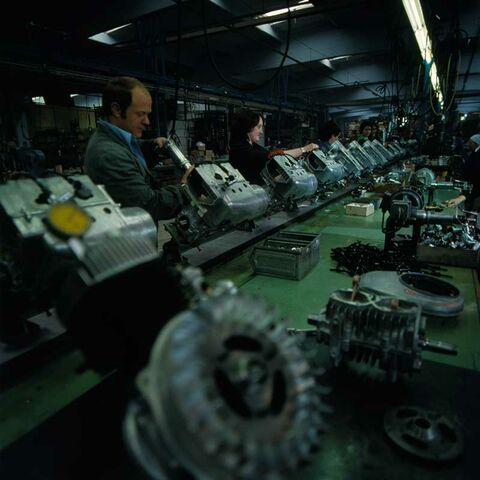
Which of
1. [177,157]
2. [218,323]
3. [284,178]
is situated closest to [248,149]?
[284,178]

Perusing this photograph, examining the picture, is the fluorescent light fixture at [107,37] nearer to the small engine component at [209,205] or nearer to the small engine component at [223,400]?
the small engine component at [209,205]

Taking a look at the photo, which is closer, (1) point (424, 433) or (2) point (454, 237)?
(1) point (424, 433)

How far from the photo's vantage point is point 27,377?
4.27ft

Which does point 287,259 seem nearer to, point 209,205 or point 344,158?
point 209,205

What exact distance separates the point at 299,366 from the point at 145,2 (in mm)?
5140

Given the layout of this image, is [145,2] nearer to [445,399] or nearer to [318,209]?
[318,209]

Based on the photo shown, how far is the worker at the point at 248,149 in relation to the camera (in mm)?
2916

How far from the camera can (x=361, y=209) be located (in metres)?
3.54

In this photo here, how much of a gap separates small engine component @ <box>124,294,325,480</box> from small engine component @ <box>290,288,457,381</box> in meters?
0.51

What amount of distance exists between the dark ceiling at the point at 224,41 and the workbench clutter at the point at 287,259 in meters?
1.26

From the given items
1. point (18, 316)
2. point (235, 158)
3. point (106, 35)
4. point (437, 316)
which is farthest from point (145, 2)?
point (437, 316)

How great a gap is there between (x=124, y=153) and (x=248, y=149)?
4.86 feet

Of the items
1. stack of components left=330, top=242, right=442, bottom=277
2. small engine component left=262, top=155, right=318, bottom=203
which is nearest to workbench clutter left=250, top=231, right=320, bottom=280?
stack of components left=330, top=242, right=442, bottom=277

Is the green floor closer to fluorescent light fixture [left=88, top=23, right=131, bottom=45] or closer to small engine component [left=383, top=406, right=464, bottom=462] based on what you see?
small engine component [left=383, top=406, right=464, bottom=462]
